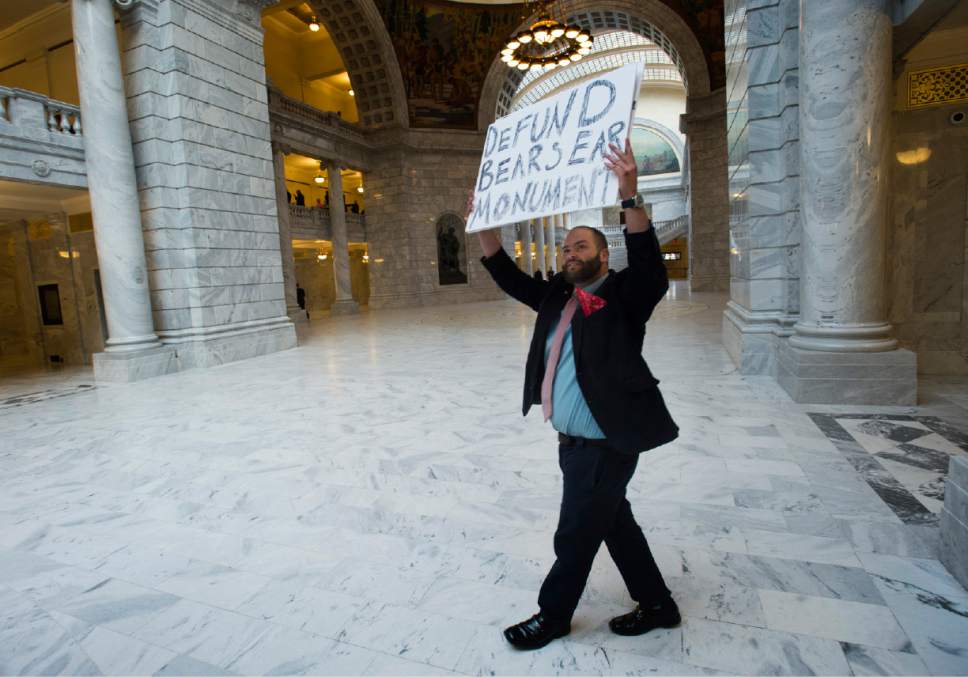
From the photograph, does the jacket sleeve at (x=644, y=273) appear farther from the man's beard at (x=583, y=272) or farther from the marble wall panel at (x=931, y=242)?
the marble wall panel at (x=931, y=242)

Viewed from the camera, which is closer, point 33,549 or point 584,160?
point 584,160

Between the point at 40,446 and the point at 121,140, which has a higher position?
the point at 121,140

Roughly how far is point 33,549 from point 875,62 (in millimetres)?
7239

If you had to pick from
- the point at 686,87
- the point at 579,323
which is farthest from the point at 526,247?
the point at 579,323

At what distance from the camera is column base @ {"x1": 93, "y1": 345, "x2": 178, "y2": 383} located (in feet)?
28.4

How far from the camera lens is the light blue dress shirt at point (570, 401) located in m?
2.02

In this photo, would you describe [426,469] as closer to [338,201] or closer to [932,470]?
[932,470]

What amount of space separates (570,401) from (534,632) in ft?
2.94

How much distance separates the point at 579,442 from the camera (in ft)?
6.70

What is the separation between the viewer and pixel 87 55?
28.2ft

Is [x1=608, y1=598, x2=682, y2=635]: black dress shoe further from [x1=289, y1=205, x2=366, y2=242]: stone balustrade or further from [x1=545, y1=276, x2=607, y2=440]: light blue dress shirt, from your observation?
[x1=289, y1=205, x2=366, y2=242]: stone balustrade

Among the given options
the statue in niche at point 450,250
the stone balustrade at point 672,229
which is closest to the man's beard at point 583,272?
the statue in niche at point 450,250

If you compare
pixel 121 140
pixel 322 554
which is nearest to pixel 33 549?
pixel 322 554

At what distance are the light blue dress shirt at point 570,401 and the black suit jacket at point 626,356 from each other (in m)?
0.05
